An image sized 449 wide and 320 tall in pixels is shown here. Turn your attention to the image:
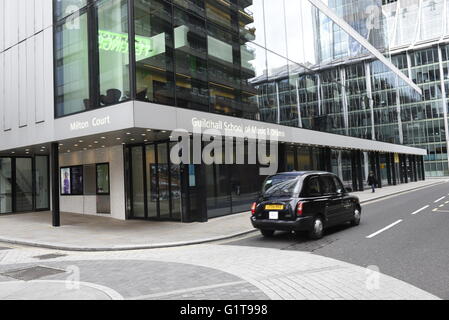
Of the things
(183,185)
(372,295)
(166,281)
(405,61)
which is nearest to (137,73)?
(183,185)

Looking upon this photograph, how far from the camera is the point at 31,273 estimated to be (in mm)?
7008

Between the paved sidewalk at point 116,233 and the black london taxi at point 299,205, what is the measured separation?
1.78 meters

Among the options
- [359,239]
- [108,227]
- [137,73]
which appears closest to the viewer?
[359,239]

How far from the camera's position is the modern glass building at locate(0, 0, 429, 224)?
1209 centimetres

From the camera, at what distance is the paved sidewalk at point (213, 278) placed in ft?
16.6

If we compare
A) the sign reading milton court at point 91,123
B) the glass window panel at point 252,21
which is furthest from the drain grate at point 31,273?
the glass window panel at point 252,21

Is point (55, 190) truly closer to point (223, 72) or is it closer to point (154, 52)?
point (154, 52)

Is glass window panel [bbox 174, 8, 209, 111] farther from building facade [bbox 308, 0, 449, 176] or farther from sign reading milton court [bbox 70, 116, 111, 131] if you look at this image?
building facade [bbox 308, 0, 449, 176]

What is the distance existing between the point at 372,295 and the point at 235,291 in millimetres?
1892

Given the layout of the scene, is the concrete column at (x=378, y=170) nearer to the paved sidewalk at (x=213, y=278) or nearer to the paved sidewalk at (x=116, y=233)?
the paved sidewalk at (x=116, y=233)

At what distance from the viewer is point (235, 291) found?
17.2 feet

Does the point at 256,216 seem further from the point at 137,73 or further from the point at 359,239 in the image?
the point at 137,73

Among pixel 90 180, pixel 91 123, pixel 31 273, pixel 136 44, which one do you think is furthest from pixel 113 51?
pixel 90 180

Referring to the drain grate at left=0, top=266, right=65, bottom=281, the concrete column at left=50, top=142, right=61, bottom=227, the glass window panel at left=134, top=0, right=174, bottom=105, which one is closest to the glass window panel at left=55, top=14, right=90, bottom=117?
the concrete column at left=50, top=142, right=61, bottom=227
